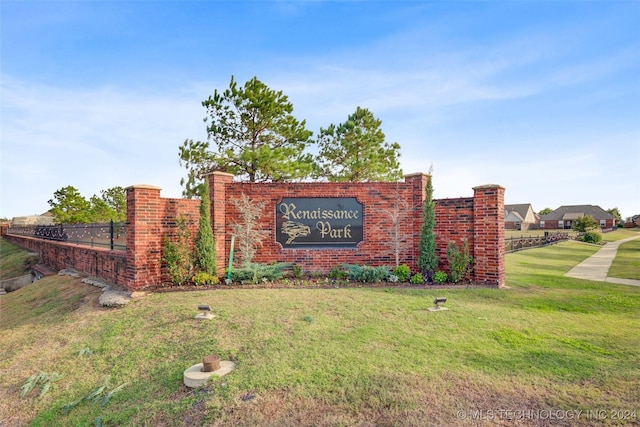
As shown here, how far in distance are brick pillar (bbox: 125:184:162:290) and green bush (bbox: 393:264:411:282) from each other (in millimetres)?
6084

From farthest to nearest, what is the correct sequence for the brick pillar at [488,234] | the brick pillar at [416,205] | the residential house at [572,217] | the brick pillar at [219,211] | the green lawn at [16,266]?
1. the residential house at [572,217]
2. the green lawn at [16,266]
3. the brick pillar at [416,205]
4. the brick pillar at [219,211]
5. the brick pillar at [488,234]

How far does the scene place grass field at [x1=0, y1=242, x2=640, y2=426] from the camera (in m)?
3.45

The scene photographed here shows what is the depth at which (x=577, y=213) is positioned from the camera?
71250 mm

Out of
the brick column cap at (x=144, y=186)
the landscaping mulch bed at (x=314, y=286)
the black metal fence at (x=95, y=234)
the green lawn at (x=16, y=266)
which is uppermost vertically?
the brick column cap at (x=144, y=186)

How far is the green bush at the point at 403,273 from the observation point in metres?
8.93

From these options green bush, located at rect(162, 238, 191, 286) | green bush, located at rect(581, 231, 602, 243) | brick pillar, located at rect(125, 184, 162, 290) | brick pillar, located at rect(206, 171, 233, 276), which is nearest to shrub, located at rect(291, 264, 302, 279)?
brick pillar, located at rect(206, 171, 233, 276)

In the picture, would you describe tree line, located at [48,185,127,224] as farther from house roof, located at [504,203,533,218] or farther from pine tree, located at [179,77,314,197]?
house roof, located at [504,203,533,218]

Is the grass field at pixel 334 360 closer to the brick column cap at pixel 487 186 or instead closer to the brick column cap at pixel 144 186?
the brick column cap at pixel 144 186

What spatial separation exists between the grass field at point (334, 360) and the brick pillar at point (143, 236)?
2.47 ft

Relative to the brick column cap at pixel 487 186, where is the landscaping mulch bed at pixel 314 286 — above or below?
below

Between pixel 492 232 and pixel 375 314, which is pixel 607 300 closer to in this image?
pixel 492 232

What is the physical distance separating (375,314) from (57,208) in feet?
120

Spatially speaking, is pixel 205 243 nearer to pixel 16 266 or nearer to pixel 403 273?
pixel 403 273

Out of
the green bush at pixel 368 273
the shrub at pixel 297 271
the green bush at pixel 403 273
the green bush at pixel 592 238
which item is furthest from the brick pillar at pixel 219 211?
the green bush at pixel 592 238
